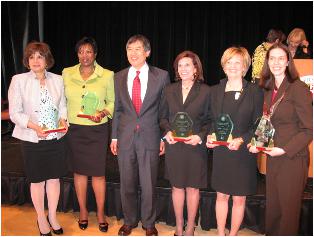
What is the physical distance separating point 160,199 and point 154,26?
4.68m

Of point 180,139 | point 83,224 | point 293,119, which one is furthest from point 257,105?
point 83,224

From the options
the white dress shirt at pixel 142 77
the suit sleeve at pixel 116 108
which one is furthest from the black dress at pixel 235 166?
the suit sleeve at pixel 116 108

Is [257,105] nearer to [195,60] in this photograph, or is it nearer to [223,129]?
[223,129]

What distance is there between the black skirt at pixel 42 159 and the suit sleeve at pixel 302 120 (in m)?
1.99

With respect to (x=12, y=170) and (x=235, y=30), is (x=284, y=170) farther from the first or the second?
(x=235, y=30)

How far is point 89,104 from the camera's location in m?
3.06

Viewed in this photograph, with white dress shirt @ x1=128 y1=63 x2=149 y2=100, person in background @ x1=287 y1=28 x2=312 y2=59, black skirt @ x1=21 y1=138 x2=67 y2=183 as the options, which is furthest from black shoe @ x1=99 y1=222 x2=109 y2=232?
person in background @ x1=287 y1=28 x2=312 y2=59

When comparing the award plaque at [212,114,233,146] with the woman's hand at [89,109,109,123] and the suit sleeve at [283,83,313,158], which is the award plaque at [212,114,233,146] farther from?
the woman's hand at [89,109,109,123]

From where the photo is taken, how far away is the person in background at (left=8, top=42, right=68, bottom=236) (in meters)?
2.97

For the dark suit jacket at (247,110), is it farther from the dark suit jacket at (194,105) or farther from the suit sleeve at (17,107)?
the suit sleeve at (17,107)

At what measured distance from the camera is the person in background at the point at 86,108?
311cm

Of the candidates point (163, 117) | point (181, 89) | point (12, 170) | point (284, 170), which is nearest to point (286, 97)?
point (284, 170)

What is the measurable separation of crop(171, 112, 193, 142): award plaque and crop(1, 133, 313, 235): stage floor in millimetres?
1018

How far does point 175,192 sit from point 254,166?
0.75 metres
